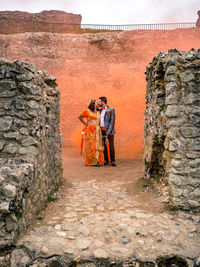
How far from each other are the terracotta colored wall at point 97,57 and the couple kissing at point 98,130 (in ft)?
32.0

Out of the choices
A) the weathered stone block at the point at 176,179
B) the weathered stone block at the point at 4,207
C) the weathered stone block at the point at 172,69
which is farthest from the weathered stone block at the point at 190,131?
the weathered stone block at the point at 4,207

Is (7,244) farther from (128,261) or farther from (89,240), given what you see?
(128,261)

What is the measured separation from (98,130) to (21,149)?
3886 millimetres

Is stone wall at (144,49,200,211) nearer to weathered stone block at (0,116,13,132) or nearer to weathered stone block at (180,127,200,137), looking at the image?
weathered stone block at (180,127,200,137)

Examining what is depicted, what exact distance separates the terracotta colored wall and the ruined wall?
316cm

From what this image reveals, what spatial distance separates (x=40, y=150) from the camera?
11.3ft

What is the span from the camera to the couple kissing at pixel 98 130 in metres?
6.90

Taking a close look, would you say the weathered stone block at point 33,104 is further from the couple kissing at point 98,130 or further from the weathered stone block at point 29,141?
the couple kissing at point 98,130

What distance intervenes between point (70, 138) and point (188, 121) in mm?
10794

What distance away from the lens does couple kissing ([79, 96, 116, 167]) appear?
22.6 ft

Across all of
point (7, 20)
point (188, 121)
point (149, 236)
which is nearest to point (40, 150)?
point (149, 236)

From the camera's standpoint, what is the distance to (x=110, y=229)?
113 inches

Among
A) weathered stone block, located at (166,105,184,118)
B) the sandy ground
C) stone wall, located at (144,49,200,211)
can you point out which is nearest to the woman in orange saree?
the sandy ground

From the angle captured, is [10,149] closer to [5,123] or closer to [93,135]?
[5,123]
